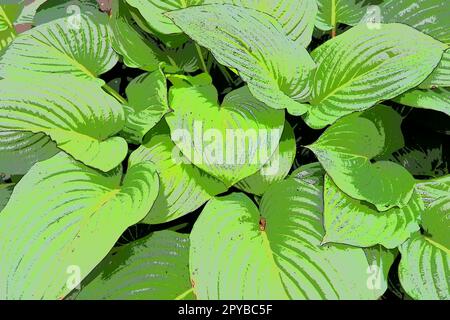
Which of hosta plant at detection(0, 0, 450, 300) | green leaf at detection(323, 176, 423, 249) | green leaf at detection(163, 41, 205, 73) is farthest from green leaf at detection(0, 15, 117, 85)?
green leaf at detection(323, 176, 423, 249)

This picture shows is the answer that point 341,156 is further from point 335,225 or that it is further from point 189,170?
point 189,170

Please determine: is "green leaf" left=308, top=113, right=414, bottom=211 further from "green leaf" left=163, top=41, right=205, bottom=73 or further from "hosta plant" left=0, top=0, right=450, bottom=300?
"green leaf" left=163, top=41, right=205, bottom=73

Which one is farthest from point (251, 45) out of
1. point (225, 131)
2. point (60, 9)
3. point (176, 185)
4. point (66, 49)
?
point (60, 9)

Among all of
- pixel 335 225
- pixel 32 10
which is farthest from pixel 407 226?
pixel 32 10

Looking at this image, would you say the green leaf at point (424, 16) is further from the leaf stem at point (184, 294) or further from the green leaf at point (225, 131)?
the leaf stem at point (184, 294)

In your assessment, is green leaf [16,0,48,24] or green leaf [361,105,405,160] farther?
green leaf [16,0,48,24]

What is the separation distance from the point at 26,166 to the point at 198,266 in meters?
0.33

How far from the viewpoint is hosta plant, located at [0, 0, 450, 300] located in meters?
0.69

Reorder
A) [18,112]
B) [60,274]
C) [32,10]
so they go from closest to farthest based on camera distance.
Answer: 1. [60,274]
2. [18,112]
3. [32,10]

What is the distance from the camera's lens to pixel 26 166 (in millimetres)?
811

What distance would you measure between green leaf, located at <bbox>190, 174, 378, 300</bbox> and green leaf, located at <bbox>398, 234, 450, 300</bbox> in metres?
0.07

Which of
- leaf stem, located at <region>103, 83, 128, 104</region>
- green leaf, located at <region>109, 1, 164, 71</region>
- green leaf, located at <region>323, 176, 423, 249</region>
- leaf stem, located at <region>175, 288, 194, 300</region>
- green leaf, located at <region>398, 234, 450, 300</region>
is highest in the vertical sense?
green leaf, located at <region>109, 1, 164, 71</region>

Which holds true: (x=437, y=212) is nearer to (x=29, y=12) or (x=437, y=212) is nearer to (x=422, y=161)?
(x=422, y=161)

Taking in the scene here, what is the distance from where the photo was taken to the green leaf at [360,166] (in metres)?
0.73
